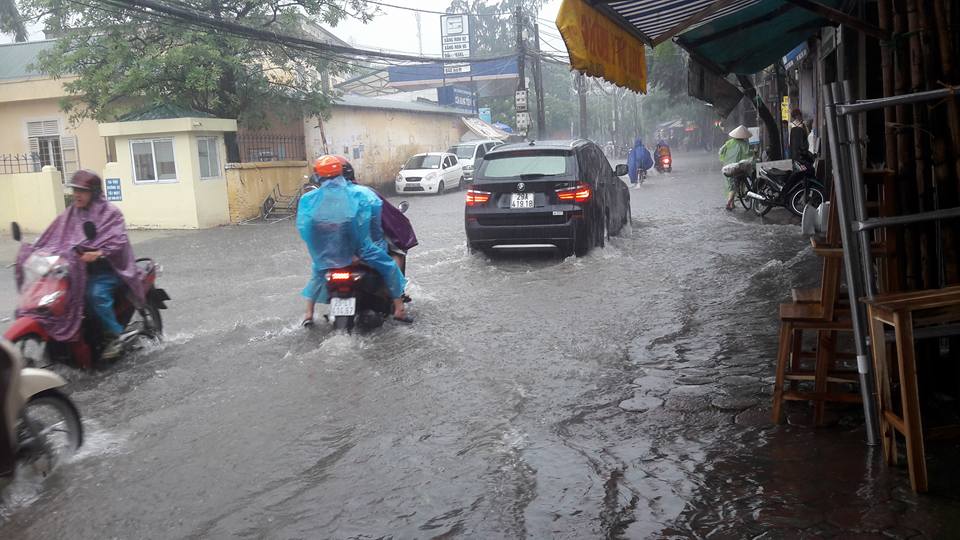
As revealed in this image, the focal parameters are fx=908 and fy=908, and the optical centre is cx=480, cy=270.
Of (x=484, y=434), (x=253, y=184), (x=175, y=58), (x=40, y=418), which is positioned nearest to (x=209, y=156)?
(x=253, y=184)

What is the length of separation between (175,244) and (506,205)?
870 cm

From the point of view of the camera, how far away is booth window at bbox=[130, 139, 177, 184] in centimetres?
2055

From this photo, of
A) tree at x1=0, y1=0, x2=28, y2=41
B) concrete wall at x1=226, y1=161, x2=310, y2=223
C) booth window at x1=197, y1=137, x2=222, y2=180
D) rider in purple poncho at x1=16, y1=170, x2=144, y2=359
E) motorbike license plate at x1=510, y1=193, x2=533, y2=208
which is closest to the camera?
rider in purple poncho at x1=16, y1=170, x2=144, y2=359

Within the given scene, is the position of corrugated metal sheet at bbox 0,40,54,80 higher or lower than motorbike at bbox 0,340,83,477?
higher

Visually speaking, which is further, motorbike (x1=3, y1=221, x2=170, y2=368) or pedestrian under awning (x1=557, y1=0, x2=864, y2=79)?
motorbike (x1=3, y1=221, x2=170, y2=368)

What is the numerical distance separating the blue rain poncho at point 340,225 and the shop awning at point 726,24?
2.71 meters

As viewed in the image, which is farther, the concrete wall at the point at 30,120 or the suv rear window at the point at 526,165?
the concrete wall at the point at 30,120

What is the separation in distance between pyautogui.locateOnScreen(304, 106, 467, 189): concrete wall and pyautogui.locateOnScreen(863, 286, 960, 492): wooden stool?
77.0 ft

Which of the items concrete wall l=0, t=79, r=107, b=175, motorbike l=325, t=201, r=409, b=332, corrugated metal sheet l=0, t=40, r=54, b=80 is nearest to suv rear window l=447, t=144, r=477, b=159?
concrete wall l=0, t=79, r=107, b=175

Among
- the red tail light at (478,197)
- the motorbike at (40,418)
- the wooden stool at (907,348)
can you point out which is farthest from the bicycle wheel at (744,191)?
the motorbike at (40,418)

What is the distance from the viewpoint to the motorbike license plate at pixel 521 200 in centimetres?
1155

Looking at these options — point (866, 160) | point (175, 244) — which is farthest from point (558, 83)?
point (866, 160)

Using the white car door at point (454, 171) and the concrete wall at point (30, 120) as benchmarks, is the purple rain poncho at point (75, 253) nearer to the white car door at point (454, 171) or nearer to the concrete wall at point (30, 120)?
the concrete wall at point (30, 120)

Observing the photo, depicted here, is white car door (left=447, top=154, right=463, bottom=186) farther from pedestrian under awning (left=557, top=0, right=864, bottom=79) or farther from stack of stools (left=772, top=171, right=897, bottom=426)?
stack of stools (left=772, top=171, right=897, bottom=426)
